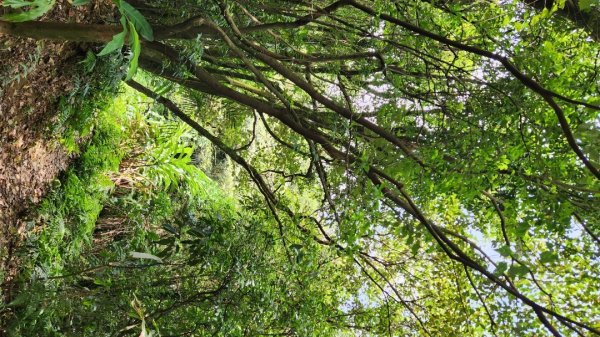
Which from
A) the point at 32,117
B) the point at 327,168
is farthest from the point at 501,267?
the point at 32,117

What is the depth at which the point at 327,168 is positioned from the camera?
202 inches

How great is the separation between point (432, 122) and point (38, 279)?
132 inches

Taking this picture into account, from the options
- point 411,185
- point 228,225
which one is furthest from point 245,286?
point 411,185

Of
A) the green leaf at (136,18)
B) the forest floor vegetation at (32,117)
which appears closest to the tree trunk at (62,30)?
the green leaf at (136,18)

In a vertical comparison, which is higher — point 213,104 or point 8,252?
point 213,104

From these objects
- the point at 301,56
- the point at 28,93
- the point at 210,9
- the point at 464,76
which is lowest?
the point at 28,93

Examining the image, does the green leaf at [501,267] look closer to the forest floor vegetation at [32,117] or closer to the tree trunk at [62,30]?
the tree trunk at [62,30]

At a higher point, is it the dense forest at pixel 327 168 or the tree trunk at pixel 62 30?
the dense forest at pixel 327 168

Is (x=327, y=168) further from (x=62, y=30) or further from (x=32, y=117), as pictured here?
(x=62, y=30)

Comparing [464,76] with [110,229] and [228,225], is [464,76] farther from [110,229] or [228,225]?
[110,229]

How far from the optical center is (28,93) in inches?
149

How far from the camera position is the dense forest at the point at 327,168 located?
2922 mm

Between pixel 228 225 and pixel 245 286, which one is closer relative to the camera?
pixel 245 286

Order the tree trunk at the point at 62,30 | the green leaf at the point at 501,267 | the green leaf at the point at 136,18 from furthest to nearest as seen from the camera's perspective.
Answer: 1. the green leaf at the point at 501,267
2. the tree trunk at the point at 62,30
3. the green leaf at the point at 136,18
